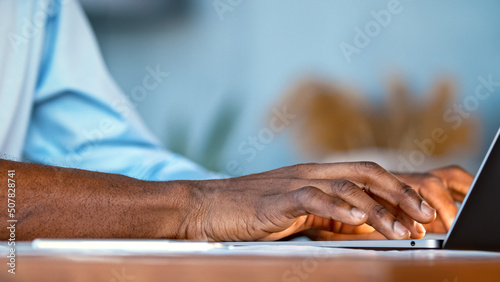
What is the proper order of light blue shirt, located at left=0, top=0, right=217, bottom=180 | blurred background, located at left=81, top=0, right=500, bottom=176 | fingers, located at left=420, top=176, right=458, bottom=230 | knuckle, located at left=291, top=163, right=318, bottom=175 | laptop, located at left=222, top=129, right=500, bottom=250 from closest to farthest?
laptop, located at left=222, top=129, right=500, bottom=250 → knuckle, located at left=291, top=163, right=318, bottom=175 → fingers, located at left=420, top=176, right=458, bottom=230 → light blue shirt, located at left=0, top=0, right=217, bottom=180 → blurred background, located at left=81, top=0, right=500, bottom=176

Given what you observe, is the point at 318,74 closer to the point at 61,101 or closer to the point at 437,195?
the point at 61,101

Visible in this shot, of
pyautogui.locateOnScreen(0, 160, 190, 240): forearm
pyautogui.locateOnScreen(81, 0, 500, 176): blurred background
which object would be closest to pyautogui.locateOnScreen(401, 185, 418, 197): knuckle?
pyautogui.locateOnScreen(0, 160, 190, 240): forearm

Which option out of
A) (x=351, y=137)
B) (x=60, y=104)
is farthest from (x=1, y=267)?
(x=351, y=137)

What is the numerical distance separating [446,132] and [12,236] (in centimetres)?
181

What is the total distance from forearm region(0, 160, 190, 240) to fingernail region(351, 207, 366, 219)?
19cm

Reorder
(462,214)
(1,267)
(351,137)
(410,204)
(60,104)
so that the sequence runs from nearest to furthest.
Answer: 1. (1,267)
2. (462,214)
3. (410,204)
4. (60,104)
5. (351,137)

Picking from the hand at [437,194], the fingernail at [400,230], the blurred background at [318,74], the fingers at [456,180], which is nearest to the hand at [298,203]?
the fingernail at [400,230]

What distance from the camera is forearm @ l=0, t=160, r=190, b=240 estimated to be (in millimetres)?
546

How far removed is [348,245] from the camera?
0.50 metres

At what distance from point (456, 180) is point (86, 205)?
1.86 feet

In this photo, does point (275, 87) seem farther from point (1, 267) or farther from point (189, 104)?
point (1, 267)

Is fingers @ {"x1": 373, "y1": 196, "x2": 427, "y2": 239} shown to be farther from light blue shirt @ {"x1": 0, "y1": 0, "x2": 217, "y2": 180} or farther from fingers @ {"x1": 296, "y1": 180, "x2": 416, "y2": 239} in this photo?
light blue shirt @ {"x1": 0, "y1": 0, "x2": 217, "y2": 180}

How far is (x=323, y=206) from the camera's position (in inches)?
22.1

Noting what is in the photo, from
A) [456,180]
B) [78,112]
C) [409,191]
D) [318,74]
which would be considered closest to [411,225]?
[409,191]
